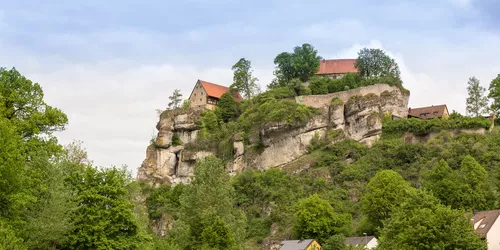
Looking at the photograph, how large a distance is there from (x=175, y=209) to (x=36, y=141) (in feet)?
143

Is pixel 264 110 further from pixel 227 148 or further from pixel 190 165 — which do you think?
pixel 190 165

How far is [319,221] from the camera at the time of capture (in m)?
62.5

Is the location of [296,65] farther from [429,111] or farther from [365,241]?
[365,241]

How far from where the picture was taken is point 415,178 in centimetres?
6944


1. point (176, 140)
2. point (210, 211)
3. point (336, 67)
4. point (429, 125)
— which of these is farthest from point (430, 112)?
point (210, 211)

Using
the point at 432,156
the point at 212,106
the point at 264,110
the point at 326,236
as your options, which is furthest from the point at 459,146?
the point at 212,106

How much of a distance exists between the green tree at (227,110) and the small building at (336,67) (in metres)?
14.8

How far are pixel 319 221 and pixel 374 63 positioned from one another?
3792 centimetres

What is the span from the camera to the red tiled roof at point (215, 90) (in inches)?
3868

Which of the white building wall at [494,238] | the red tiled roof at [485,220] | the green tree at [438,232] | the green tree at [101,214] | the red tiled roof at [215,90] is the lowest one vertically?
the white building wall at [494,238]

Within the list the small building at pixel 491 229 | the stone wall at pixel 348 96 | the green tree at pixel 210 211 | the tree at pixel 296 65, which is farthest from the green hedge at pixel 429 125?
the green tree at pixel 210 211

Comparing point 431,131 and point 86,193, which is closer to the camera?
point 86,193

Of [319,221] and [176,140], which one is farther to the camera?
[176,140]

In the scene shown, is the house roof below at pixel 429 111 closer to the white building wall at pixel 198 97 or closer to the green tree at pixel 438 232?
the white building wall at pixel 198 97
